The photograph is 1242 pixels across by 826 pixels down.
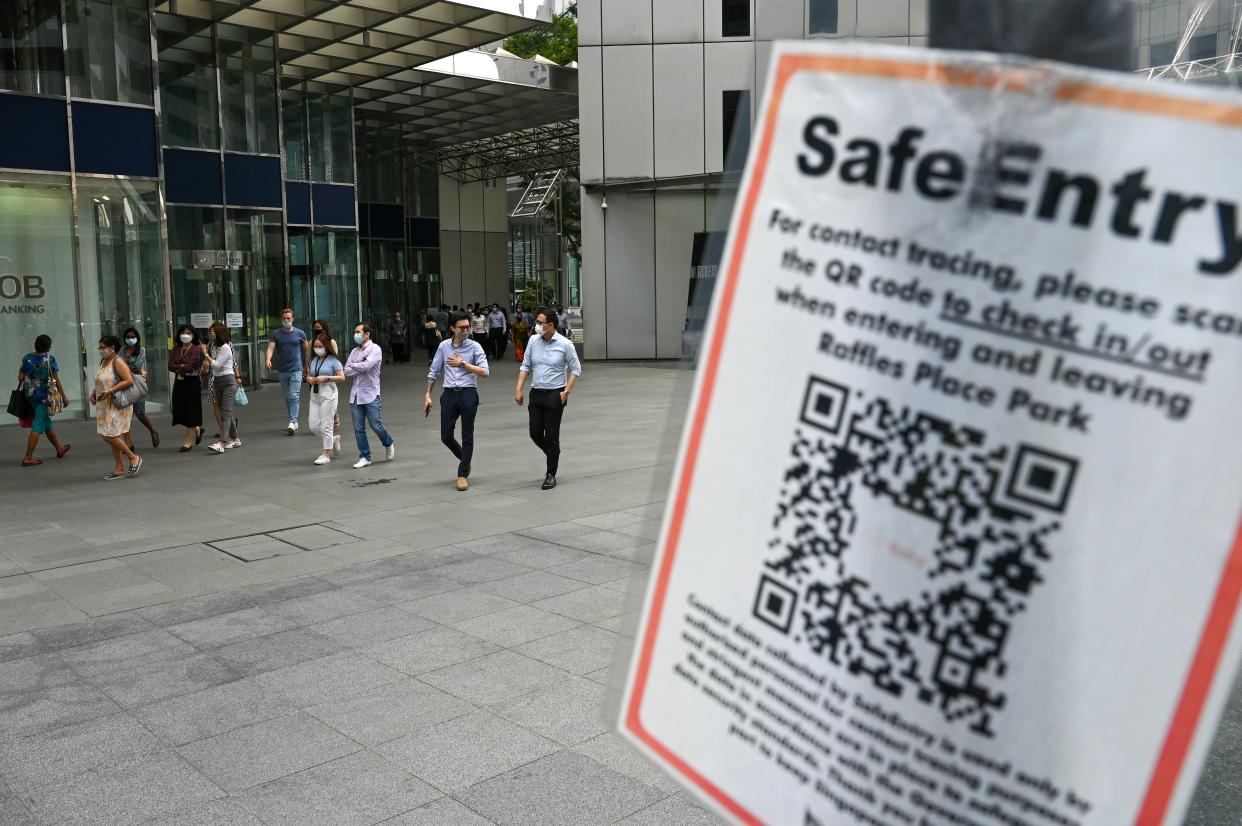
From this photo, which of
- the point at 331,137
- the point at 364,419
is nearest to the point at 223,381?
the point at 364,419

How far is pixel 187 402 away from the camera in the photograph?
47.2 feet

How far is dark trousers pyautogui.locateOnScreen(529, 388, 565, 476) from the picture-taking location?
11.1 m

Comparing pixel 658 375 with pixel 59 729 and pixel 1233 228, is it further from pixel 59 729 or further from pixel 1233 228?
pixel 1233 228

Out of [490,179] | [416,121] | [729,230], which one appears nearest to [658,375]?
[416,121]

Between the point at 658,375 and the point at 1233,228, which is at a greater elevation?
the point at 1233,228

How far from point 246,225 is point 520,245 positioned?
68374mm

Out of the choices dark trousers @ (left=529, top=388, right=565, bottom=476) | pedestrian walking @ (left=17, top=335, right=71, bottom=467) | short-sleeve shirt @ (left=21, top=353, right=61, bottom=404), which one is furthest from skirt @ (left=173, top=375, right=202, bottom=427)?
dark trousers @ (left=529, top=388, right=565, bottom=476)

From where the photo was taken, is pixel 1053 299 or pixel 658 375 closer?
pixel 1053 299

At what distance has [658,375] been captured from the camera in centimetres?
2470

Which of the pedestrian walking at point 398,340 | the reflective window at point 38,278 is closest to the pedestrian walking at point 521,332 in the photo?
the pedestrian walking at point 398,340

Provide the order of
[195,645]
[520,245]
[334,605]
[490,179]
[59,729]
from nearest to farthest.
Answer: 1. [59,729]
2. [195,645]
3. [334,605]
4. [490,179]
5. [520,245]

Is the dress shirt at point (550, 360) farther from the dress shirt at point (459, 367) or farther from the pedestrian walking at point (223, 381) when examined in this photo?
the pedestrian walking at point (223, 381)

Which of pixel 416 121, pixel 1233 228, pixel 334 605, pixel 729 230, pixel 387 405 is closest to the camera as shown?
pixel 1233 228

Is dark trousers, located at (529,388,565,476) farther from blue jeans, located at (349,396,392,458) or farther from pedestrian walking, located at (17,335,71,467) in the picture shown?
pedestrian walking, located at (17,335,71,467)
